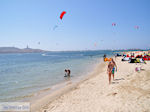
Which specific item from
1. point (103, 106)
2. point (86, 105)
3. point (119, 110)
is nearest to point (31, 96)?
point (86, 105)

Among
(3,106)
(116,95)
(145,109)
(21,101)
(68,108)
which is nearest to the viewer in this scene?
(145,109)

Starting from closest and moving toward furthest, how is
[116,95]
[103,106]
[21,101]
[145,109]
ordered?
[145,109]
[103,106]
[116,95]
[21,101]

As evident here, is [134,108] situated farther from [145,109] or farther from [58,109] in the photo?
[58,109]

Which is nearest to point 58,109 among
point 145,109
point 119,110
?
point 119,110

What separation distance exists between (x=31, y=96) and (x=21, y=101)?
0.79 metres

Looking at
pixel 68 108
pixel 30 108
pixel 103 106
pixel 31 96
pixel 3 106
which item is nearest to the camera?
pixel 103 106

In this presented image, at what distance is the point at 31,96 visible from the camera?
292 inches

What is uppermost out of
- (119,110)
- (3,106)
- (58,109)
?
(119,110)

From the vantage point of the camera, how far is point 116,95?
5.17 meters

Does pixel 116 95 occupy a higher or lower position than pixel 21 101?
higher

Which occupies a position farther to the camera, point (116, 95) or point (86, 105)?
point (116, 95)

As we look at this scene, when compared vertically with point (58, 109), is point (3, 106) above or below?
→ below

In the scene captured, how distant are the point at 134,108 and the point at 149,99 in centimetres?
98

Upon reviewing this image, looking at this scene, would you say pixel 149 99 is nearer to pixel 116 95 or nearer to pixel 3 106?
pixel 116 95
